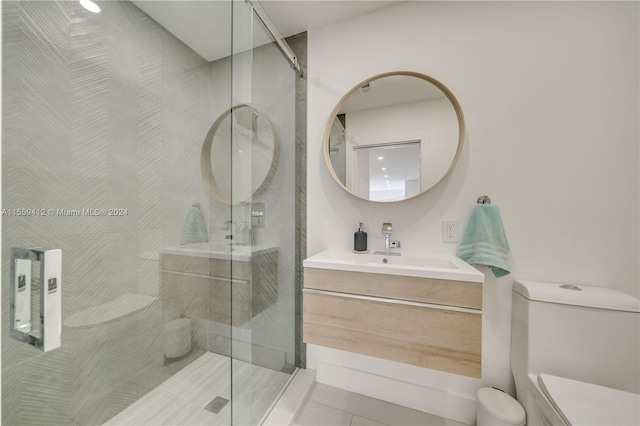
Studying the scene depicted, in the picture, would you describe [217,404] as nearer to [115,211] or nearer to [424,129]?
[115,211]

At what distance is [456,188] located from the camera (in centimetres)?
131

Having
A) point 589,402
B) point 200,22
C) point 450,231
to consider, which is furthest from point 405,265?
point 200,22

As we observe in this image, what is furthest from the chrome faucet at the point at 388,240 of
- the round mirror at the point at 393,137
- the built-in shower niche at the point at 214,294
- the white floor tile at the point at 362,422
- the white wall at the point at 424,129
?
the white floor tile at the point at 362,422

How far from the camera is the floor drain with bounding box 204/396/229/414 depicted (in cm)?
108

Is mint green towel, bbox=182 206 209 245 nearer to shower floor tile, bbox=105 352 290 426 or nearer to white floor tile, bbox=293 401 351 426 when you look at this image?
shower floor tile, bbox=105 352 290 426

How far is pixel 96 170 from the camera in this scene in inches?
35.2

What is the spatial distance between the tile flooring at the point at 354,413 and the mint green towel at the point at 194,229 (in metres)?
1.06

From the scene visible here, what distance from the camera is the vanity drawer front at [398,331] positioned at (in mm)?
952

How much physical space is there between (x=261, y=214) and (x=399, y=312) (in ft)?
2.80

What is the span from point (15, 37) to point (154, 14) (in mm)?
539

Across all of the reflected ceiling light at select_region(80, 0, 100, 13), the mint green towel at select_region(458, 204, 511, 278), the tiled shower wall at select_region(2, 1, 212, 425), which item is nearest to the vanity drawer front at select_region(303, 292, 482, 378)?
the mint green towel at select_region(458, 204, 511, 278)

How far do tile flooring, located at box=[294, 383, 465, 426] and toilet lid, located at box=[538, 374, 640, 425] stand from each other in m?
0.57

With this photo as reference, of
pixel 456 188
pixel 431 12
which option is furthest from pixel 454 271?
pixel 431 12

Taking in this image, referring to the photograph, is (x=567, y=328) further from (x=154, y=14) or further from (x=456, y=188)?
(x=154, y=14)
